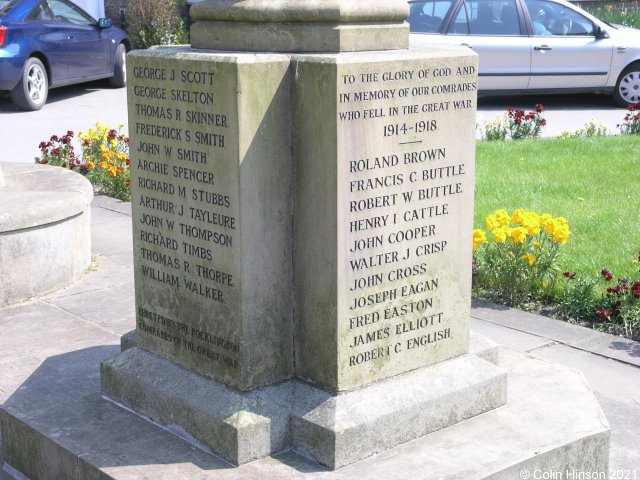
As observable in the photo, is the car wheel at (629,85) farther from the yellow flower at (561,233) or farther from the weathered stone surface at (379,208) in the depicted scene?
the weathered stone surface at (379,208)

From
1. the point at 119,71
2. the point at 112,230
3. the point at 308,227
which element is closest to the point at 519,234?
the point at 308,227

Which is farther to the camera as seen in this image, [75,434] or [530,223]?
[530,223]

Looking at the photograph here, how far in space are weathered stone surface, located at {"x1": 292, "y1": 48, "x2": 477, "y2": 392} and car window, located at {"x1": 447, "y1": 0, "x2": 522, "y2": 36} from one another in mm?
9982

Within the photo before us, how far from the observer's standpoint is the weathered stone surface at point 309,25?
361 cm

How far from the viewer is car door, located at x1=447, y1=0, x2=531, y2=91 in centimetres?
1341

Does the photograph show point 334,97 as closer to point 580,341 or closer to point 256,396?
point 256,396

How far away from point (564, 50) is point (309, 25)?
10.5 meters

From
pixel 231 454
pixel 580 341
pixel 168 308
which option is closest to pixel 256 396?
pixel 231 454

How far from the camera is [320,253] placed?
3.65 metres

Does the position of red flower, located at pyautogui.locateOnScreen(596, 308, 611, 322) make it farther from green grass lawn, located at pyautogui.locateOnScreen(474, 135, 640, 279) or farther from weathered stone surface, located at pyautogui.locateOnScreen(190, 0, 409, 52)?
weathered stone surface, located at pyautogui.locateOnScreen(190, 0, 409, 52)

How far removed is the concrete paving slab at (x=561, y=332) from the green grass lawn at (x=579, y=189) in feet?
2.37

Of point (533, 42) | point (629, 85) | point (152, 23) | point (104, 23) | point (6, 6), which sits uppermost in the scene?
point (6, 6)

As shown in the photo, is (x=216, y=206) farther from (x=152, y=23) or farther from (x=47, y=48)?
(x=152, y=23)

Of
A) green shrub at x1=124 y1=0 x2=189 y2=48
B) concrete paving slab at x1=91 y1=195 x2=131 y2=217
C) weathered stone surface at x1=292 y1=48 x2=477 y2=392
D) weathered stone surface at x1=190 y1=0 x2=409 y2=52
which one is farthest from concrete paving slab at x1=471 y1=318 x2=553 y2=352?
green shrub at x1=124 y1=0 x2=189 y2=48
